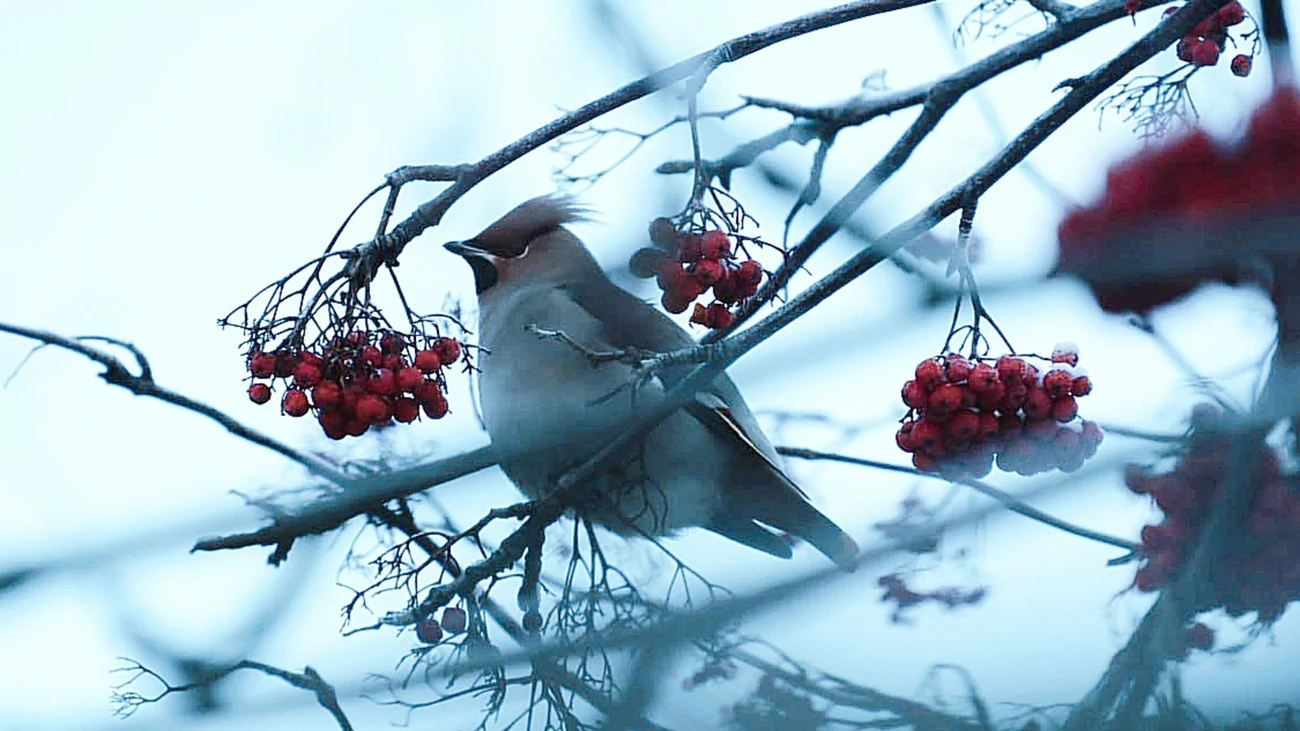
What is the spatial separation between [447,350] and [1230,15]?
1140mm

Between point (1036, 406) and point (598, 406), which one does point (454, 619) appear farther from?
point (1036, 406)

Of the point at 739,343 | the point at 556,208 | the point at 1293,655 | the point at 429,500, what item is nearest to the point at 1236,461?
the point at 1293,655

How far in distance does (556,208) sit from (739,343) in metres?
1.15

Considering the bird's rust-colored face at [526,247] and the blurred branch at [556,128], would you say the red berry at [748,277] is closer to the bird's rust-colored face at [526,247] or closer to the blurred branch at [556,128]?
the blurred branch at [556,128]

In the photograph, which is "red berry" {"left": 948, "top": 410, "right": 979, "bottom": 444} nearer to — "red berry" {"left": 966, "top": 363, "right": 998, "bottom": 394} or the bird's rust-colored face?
"red berry" {"left": 966, "top": 363, "right": 998, "bottom": 394}

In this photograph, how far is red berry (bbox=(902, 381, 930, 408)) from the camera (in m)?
1.65

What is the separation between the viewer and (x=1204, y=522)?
3.72 feet

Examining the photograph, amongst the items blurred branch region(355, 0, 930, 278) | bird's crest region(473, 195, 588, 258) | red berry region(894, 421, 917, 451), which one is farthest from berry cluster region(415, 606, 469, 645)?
bird's crest region(473, 195, 588, 258)

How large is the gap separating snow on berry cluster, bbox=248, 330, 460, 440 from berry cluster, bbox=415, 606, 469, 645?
228 millimetres

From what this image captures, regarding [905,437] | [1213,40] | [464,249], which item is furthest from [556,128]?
[464,249]

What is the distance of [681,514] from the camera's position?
228cm

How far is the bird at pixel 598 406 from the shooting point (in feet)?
6.64

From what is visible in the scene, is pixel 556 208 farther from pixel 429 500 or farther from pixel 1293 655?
pixel 1293 655

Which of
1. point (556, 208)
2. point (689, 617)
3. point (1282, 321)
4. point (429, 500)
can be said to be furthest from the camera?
point (556, 208)
